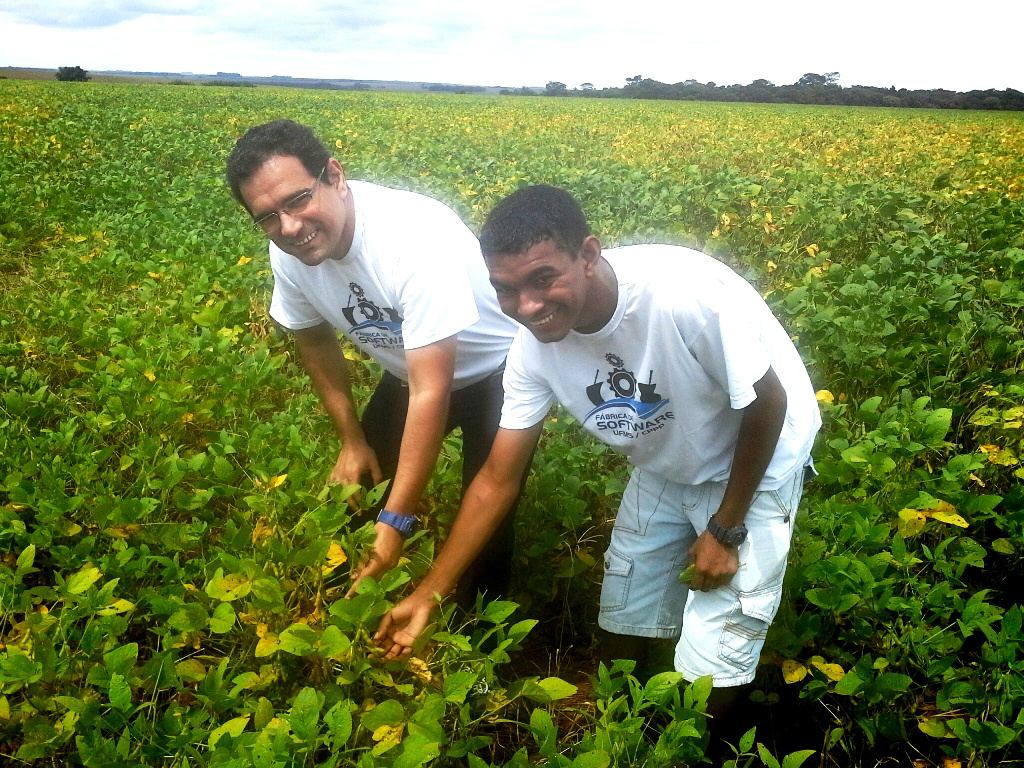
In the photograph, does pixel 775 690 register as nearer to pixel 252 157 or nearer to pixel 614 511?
pixel 614 511

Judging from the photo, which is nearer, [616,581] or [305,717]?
[305,717]

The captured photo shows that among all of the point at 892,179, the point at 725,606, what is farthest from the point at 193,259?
the point at 892,179

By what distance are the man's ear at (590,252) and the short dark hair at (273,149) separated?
31.3 inches

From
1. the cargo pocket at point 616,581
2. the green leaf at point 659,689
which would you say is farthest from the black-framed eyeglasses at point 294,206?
the green leaf at point 659,689

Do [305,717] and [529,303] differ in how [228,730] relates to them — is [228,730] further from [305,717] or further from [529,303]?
[529,303]

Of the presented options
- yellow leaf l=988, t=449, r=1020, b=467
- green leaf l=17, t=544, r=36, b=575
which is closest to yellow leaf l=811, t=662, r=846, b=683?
yellow leaf l=988, t=449, r=1020, b=467

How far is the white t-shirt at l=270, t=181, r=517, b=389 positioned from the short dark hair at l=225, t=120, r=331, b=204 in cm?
18

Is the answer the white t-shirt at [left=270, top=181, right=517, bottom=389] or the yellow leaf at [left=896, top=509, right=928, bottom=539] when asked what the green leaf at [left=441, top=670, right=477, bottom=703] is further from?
the yellow leaf at [left=896, top=509, right=928, bottom=539]

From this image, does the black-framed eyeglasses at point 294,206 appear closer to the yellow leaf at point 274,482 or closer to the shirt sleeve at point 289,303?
the shirt sleeve at point 289,303

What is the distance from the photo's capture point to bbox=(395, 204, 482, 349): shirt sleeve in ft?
7.26

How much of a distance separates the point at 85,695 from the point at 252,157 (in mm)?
1333

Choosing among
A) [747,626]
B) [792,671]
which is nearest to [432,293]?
[747,626]

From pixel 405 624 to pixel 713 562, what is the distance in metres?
0.78

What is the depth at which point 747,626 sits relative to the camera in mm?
2184
